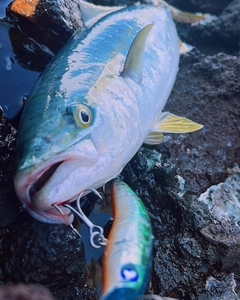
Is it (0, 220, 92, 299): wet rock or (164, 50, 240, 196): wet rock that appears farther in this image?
(164, 50, 240, 196): wet rock

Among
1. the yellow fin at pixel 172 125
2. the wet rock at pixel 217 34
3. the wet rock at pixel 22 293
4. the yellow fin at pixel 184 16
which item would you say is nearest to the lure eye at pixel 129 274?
the wet rock at pixel 22 293

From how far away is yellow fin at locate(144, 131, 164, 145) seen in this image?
2982 millimetres

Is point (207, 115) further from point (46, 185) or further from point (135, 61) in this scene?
point (46, 185)

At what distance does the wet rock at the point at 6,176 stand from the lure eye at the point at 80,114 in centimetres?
60

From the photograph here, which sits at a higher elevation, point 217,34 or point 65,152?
point 65,152

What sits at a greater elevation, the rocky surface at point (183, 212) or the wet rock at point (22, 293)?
the wet rock at point (22, 293)

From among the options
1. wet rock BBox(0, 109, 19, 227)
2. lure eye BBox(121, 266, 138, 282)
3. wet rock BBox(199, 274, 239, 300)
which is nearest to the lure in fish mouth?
wet rock BBox(0, 109, 19, 227)

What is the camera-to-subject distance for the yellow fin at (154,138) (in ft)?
9.78

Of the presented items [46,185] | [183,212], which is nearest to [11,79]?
[46,185]

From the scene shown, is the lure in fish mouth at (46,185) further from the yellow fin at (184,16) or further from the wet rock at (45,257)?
the yellow fin at (184,16)

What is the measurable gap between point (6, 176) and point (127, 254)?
3.55ft

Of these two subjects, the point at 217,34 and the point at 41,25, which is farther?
the point at 217,34

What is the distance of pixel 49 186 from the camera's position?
183 centimetres

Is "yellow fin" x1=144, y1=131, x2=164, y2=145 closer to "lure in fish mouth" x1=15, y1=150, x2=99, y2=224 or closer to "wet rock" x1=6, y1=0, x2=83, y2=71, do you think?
"lure in fish mouth" x1=15, y1=150, x2=99, y2=224
